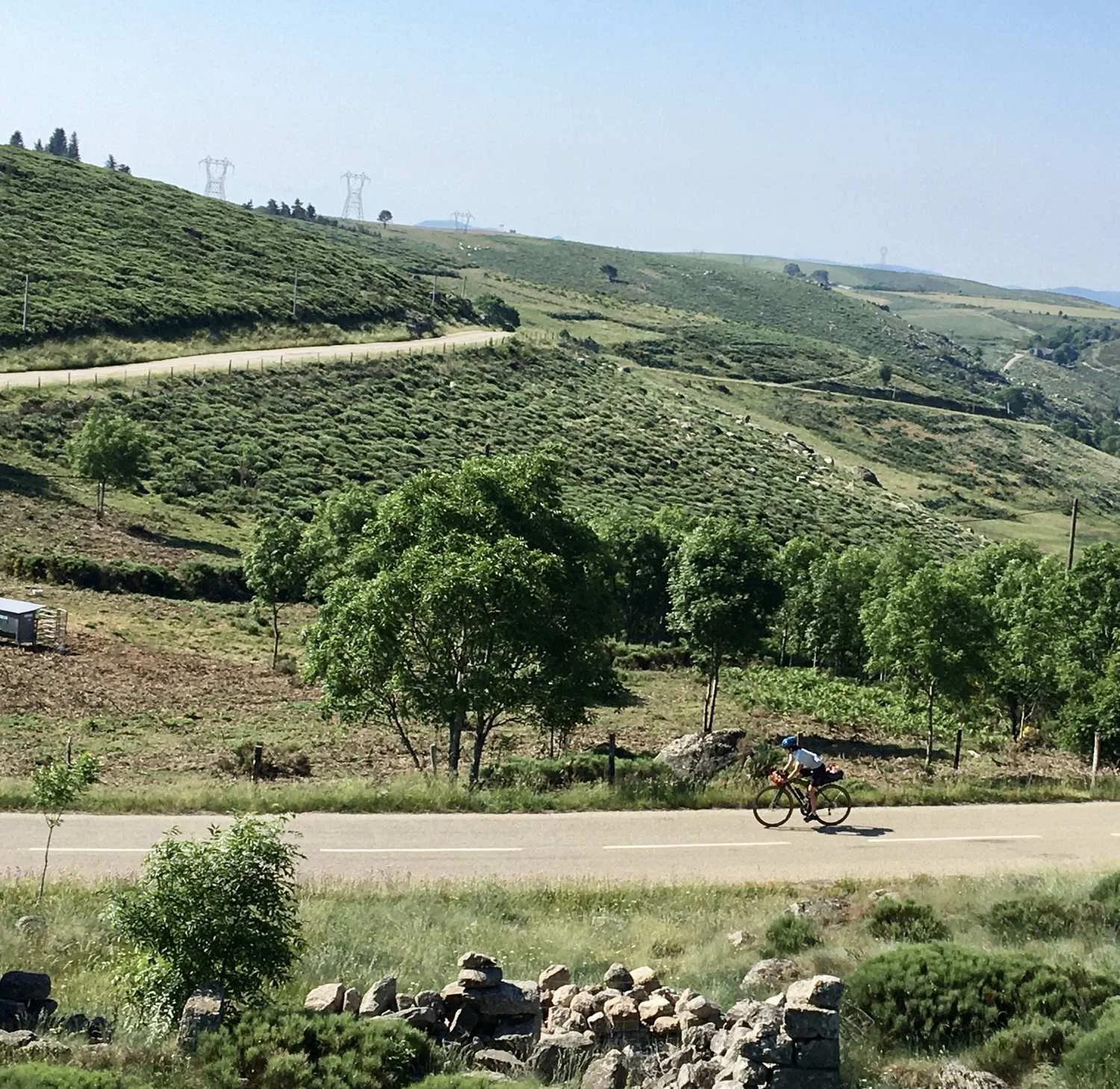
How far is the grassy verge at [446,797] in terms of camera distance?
59.2ft

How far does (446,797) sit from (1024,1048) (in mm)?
10387

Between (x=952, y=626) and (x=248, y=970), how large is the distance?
23617mm

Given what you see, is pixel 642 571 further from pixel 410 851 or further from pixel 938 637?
pixel 410 851

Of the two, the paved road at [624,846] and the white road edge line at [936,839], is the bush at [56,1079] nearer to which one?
the paved road at [624,846]

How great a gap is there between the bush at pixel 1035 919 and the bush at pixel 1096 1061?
3.83m

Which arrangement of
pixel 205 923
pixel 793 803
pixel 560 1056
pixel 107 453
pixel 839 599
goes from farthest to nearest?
pixel 107 453 < pixel 839 599 < pixel 793 803 < pixel 205 923 < pixel 560 1056

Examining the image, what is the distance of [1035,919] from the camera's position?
44.5 feet

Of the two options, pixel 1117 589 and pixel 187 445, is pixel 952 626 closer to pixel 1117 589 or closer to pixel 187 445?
pixel 1117 589

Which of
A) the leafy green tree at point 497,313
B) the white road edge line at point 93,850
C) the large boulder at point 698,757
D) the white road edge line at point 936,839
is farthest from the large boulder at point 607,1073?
the leafy green tree at point 497,313

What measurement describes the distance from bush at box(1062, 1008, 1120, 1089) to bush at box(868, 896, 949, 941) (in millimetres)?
3340

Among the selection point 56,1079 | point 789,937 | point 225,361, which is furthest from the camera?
point 225,361

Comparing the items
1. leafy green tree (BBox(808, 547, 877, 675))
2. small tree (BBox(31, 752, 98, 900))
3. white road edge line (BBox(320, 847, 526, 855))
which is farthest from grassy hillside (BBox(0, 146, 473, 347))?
small tree (BBox(31, 752, 98, 900))

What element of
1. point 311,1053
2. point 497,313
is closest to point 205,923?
point 311,1053

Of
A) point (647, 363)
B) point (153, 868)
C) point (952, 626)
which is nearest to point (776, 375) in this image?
point (647, 363)
